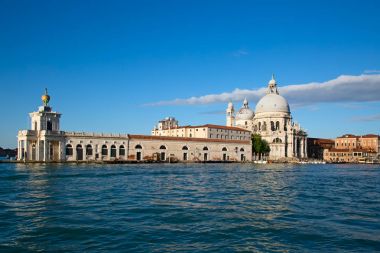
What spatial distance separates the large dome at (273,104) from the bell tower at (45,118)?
55893 mm

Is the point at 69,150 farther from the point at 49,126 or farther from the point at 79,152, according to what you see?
the point at 49,126

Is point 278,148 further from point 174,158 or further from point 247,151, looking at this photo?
point 174,158

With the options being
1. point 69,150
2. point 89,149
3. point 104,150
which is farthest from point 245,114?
point 69,150

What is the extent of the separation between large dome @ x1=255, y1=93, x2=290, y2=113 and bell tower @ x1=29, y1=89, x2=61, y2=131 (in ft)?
183

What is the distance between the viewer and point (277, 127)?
328 ft

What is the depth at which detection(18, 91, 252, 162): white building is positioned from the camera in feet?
189

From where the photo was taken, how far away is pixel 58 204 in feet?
53.2

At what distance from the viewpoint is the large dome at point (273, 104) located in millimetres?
99875

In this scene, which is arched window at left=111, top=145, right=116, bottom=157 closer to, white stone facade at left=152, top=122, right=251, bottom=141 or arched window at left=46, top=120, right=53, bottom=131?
arched window at left=46, top=120, right=53, bottom=131

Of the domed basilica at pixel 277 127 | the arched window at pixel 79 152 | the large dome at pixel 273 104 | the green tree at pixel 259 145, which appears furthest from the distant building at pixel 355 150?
the arched window at pixel 79 152

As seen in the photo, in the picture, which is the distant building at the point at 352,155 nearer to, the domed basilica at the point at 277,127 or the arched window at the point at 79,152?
the domed basilica at the point at 277,127

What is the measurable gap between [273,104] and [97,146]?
51473 millimetres

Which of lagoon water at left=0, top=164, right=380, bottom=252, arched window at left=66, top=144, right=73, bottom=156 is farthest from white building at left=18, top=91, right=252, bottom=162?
lagoon water at left=0, top=164, right=380, bottom=252

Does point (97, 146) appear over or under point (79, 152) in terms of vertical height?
over
